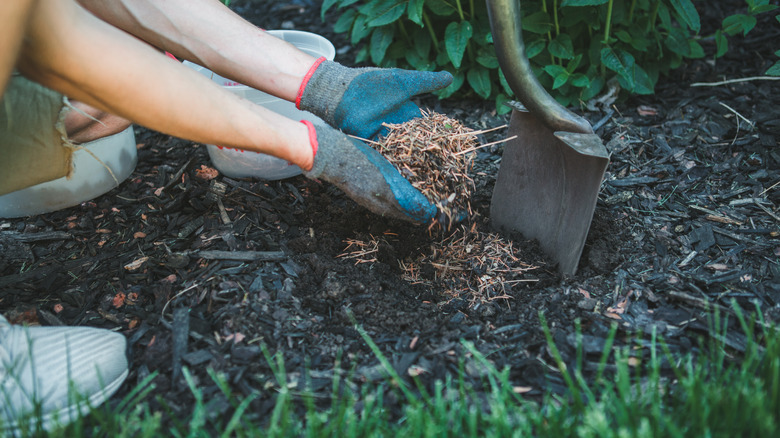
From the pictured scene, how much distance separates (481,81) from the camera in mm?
2740

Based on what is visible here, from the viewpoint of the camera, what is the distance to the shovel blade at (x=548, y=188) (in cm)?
183

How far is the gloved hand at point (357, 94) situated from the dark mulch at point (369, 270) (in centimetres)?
35

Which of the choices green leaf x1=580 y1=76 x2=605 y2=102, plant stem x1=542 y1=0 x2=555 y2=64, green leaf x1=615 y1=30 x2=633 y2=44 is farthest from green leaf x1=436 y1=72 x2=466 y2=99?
green leaf x1=615 y1=30 x2=633 y2=44

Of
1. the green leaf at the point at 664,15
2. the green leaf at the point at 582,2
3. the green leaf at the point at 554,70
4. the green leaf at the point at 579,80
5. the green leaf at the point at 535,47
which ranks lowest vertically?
the green leaf at the point at 579,80

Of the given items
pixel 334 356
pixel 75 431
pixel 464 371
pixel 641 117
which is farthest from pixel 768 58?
pixel 75 431

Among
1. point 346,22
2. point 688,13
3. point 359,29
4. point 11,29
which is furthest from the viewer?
point 346,22

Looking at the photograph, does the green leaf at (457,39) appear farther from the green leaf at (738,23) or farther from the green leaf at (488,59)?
the green leaf at (738,23)

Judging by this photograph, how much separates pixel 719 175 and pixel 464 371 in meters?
1.40

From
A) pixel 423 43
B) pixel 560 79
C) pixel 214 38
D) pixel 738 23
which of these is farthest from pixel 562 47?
pixel 214 38

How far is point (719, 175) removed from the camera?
228cm

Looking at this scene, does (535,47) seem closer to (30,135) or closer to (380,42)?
(380,42)

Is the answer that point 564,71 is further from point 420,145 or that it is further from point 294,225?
point 294,225

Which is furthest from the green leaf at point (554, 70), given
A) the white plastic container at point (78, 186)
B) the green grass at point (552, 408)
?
the white plastic container at point (78, 186)

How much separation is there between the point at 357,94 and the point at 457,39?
31.8 inches
